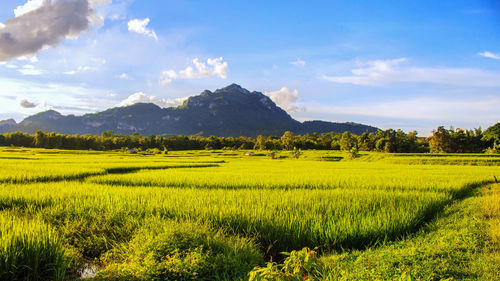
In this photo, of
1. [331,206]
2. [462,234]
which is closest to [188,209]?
[331,206]

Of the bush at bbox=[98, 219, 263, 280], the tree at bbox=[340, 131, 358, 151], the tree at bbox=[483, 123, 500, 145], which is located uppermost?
the tree at bbox=[483, 123, 500, 145]

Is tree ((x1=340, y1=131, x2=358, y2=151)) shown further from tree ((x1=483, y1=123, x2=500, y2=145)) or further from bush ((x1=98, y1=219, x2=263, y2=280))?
bush ((x1=98, y1=219, x2=263, y2=280))

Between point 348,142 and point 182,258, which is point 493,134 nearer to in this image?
point 348,142

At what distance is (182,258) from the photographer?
12.0 feet

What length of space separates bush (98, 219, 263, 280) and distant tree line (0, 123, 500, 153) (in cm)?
6162

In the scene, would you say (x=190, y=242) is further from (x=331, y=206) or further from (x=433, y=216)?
(x=433, y=216)

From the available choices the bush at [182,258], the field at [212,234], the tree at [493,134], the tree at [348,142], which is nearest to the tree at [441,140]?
the tree at [493,134]

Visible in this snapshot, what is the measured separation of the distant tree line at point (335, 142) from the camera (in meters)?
60.2

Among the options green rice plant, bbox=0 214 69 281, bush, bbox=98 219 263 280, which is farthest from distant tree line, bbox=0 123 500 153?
green rice plant, bbox=0 214 69 281

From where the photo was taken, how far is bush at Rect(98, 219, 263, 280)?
11.1 feet

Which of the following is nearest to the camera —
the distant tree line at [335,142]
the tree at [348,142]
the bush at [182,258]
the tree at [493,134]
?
the bush at [182,258]

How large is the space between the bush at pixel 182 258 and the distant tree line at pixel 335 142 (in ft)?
202

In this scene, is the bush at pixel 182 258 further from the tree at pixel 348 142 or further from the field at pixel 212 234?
the tree at pixel 348 142

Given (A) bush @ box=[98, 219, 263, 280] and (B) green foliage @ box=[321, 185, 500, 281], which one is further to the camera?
(A) bush @ box=[98, 219, 263, 280]
